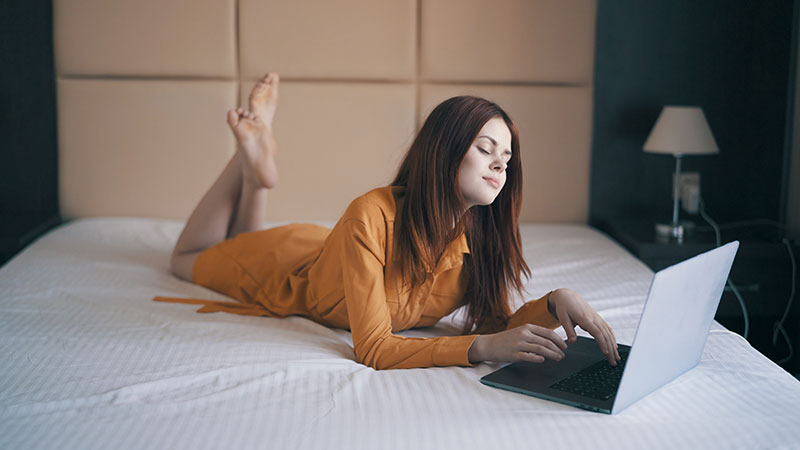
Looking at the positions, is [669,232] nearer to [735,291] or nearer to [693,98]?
[735,291]

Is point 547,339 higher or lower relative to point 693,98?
lower

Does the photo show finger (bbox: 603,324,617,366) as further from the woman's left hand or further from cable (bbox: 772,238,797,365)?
cable (bbox: 772,238,797,365)

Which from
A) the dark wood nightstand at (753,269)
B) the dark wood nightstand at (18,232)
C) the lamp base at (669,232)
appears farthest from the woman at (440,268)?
the lamp base at (669,232)

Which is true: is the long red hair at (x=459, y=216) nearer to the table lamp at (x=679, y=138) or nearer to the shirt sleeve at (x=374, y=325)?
the shirt sleeve at (x=374, y=325)

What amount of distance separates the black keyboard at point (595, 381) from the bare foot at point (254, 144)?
3.42ft

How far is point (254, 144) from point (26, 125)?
111cm

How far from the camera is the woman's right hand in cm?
122

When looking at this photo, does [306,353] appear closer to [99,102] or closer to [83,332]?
[83,332]

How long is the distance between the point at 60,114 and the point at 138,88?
312mm

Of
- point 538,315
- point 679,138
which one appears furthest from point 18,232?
point 679,138

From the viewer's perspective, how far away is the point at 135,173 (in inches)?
107

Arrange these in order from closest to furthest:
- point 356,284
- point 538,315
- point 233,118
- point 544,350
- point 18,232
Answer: point 544,350
point 356,284
point 538,315
point 233,118
point 18,232

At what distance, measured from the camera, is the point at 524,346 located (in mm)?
1225

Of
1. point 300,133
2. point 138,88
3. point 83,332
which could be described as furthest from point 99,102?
point 83,332
